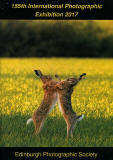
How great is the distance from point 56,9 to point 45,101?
4.25 feet

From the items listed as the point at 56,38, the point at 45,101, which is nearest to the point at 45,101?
the point at 45,101

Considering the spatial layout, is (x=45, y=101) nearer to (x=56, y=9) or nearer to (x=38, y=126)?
(x=38, y=126)

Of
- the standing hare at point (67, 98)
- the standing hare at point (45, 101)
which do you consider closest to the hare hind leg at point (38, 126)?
the standing hare at point (45, 101)

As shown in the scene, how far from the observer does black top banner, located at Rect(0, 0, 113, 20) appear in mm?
4977

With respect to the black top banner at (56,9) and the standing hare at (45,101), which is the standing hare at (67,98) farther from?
the black top banner at (56,9)

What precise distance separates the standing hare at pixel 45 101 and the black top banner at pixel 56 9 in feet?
2.73

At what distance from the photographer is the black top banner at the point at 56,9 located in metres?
4.98

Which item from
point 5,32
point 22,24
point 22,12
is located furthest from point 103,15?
point 5,32

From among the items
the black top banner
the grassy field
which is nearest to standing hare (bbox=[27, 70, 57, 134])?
the grassy field

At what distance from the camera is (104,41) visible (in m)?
6.77

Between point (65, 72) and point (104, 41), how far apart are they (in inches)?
49.2

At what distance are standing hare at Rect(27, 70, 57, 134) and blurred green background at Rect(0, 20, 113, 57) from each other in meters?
0.89

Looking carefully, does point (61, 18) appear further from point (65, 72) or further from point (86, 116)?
point (86, 116)

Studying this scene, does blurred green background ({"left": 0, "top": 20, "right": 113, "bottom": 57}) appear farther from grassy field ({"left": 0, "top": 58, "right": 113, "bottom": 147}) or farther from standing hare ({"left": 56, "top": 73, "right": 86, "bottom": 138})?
standing hare ({"left": 56, "top": 73, "right": 86, "bottom": 138})
